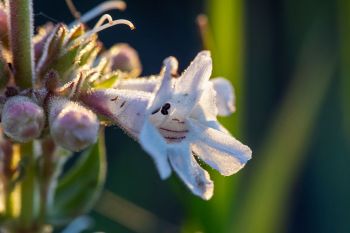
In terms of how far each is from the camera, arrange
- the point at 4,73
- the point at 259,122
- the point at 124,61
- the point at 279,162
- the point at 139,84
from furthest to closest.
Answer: the point at 259,122, the point at 279,162, the point at 124,61, the point at 139,84, the point at 4,73

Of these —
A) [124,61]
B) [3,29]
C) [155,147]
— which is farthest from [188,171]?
[124,61]

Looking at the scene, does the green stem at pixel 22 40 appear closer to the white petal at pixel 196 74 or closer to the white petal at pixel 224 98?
the white petal at pixel 196 74

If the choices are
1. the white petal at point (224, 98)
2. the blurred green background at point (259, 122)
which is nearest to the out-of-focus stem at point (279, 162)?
the blurred green background at point (259, 122)

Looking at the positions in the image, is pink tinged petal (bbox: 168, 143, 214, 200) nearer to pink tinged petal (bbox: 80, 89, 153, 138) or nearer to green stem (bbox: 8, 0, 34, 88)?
pink tinged petal (bbox: 80, 89, 153, 138)

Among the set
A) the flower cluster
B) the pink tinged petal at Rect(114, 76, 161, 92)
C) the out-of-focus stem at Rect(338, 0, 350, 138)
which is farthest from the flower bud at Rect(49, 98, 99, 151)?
the out-of-focus stem at Rect(338, 0, 350, 138)

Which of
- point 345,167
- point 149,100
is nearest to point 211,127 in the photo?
point 149,100

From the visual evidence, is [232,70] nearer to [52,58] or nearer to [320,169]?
[52,58]

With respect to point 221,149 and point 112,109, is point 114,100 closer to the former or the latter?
point 112,109
